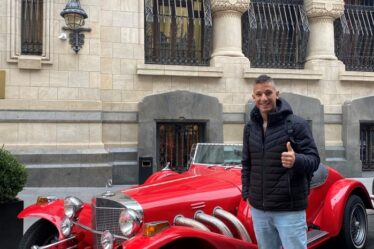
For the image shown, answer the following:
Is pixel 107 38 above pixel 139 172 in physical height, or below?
above

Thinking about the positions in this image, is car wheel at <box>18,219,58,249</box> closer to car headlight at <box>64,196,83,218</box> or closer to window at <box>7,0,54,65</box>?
car headlight at <box>64,196,83,218</box>

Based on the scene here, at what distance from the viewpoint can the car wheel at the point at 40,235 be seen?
15.0 ft

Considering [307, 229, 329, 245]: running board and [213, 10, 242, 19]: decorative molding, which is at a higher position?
[213, 10, 242, 19]: decorative molding

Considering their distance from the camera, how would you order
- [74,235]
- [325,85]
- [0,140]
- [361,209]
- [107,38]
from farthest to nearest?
[325,85], [107,38], [0,140], [361,209], [74,235]

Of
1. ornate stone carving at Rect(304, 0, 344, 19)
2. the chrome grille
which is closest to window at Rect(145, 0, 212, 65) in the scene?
ornate stone carving at Rect(304, 0, 344, 19)

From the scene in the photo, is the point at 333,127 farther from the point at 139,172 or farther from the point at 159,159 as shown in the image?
the point at 139,172

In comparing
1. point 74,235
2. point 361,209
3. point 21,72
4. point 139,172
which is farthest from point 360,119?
point 74,235

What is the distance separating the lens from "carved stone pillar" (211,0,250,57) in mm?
13109

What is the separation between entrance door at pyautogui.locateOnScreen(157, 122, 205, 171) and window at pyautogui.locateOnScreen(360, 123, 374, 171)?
5549 millimetres

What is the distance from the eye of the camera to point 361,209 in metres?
5.56

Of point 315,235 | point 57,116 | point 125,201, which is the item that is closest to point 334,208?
point 315,235

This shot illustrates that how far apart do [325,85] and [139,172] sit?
6700 millimetres

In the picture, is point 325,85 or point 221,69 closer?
point 221,69

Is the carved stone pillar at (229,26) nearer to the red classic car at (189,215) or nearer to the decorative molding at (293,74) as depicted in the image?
the decorative molding at (293,74)
